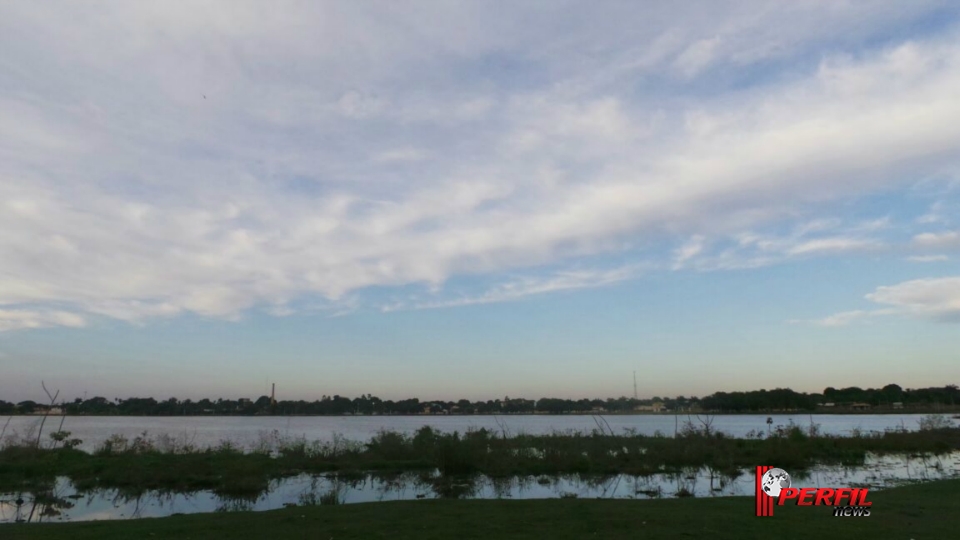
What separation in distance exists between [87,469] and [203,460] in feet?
13.4

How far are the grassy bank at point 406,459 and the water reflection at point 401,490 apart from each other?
879mm

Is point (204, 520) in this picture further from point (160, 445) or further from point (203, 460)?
point (160, 445)

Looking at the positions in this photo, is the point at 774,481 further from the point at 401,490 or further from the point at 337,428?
the point at 337,428

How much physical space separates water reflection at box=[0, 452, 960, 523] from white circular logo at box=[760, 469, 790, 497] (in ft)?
25.4

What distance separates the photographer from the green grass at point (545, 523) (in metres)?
9.30

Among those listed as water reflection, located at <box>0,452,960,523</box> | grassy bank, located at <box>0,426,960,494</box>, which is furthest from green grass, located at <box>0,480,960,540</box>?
grassy bank, located at <box>0,426,960,494</box>

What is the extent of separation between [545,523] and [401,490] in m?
11.5

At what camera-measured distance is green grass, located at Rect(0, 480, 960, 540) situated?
930cm

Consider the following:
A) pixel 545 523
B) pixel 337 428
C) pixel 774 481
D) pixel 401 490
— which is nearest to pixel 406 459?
pixel 401 490

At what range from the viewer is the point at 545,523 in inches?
406

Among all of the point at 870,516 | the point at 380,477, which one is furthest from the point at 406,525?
the point at 380,477

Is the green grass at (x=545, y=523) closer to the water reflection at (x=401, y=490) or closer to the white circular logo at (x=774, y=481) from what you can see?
the white circular logo at (x=774, y=481)

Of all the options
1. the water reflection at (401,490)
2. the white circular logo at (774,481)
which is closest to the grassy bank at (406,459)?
the water reflection at (401,490)

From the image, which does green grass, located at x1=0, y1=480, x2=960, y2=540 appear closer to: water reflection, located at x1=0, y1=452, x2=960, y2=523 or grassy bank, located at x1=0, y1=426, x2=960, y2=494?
water reflection, located at x1=0, y1=452, x2=960, y2=523
